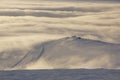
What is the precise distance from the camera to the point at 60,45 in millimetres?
5684

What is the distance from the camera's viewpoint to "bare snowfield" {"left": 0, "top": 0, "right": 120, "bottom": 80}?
450 centimetres

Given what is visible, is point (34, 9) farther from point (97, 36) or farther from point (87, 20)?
point (97, 36)

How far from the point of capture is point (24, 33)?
21.6 ft

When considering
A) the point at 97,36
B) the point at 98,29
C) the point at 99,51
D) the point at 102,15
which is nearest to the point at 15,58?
the point at 99,51

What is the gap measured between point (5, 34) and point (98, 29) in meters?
1.92

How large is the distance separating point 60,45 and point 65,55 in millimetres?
475

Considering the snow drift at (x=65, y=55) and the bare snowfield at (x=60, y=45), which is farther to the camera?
the snow drift at (x=65, y=55)

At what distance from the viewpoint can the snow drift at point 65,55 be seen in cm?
483
